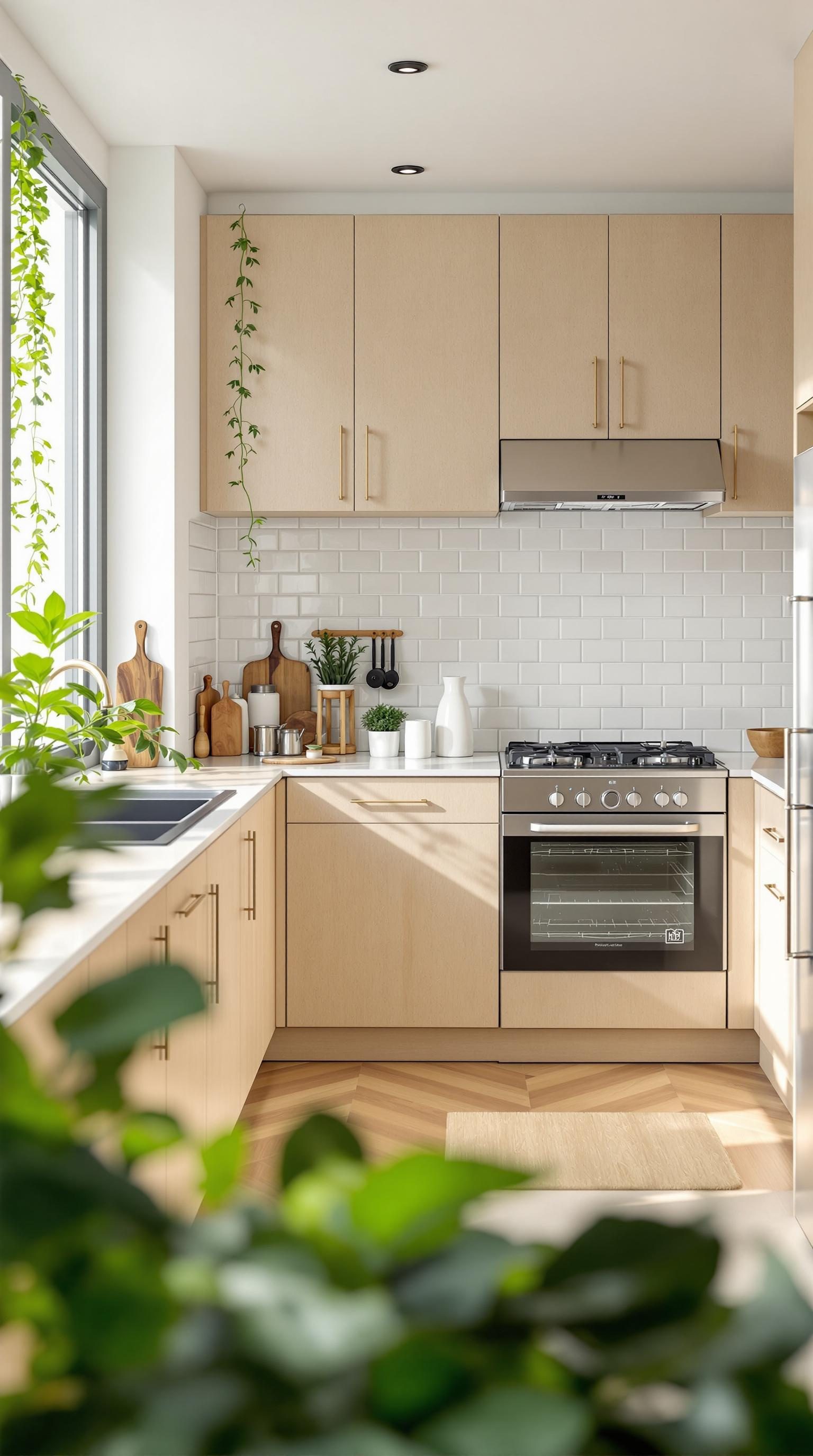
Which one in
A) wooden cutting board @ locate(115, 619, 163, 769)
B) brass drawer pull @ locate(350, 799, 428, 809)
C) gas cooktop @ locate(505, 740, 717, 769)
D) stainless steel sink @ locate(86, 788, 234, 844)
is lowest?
brass drawer pull @ locate(350, 799, 428, 809)

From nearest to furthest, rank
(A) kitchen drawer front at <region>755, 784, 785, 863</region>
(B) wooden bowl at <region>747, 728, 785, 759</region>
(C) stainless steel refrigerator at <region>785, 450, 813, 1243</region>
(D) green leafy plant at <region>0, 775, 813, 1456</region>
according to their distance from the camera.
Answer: (D) green leafy plant at <region>0, 775, 813, 1456</region> → (C) stainless steel refrigerator at <region>785, 450, 813, 1243</region> → (A) kitchen drawer front at <region>755, 784, 785, 863</region> → (B) wooden bowl at <region>747, 728, 785, 759</region>

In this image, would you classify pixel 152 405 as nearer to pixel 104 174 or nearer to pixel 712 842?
pixel 104 174

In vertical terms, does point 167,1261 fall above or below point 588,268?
below

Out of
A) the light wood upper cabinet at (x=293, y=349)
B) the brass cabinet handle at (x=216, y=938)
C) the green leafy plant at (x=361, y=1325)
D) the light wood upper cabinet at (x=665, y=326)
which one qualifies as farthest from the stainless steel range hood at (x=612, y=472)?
the green leafy plant at (x=361, y=1325)

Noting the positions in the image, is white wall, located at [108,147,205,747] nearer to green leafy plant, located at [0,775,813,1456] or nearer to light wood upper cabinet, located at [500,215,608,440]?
light wood upper cabinet, located at [500,215,608,440]

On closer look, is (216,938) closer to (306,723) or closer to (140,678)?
(140,678)

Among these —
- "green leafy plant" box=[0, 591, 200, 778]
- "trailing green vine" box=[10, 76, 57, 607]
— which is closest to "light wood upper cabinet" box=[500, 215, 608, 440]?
"trailing green vine" box=[10, 76, 57, 607]

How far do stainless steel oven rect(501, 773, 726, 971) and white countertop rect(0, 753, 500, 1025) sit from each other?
260mm

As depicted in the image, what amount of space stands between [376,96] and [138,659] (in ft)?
5.58

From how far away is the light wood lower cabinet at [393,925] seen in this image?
369 cm

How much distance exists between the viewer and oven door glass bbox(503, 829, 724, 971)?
12.0 ft

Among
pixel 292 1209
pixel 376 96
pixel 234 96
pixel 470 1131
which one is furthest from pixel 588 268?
pixel 292 1209

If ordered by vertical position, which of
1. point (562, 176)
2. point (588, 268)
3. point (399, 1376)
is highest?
point (562, 176)

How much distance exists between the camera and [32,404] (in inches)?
125
